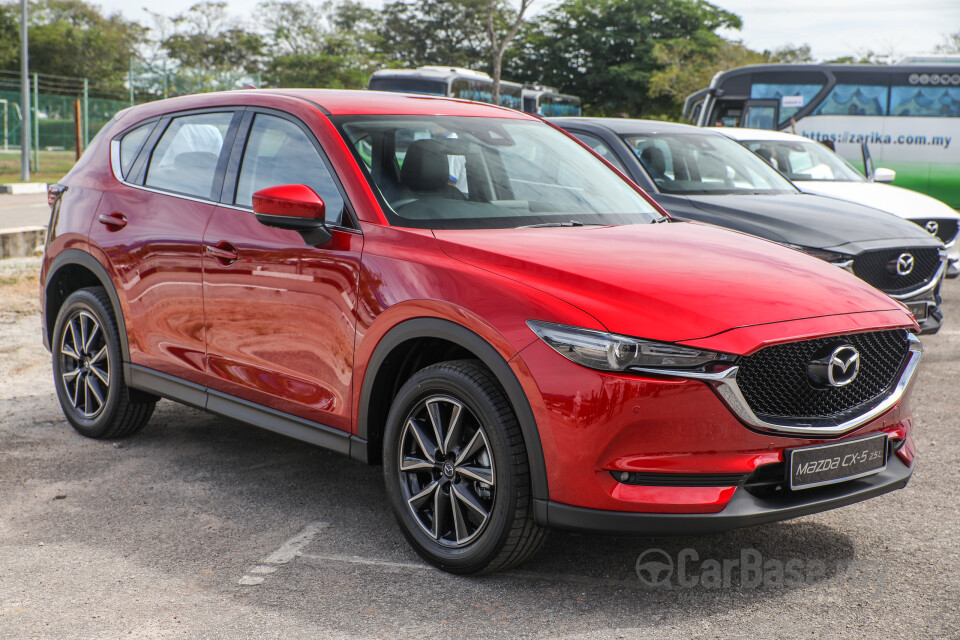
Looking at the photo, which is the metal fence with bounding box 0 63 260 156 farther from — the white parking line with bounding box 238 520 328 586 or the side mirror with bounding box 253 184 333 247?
the white parking line with bounding box 238 520 328 586

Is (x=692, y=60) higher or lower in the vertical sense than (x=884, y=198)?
higher

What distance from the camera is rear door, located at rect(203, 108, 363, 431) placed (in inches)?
155

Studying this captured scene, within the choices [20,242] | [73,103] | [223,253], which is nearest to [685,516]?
[223,253]

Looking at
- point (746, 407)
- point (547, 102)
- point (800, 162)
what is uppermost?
point (547, 102)

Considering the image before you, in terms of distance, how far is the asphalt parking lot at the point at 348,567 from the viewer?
322cm

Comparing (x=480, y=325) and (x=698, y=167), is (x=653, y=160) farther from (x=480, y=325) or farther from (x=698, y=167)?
(x=480, y=325)

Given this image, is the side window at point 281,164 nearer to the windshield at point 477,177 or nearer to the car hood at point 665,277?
the windshield at point 477,177

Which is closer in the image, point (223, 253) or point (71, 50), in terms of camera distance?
point (223, 253)

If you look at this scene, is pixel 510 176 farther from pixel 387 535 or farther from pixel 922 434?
pixel 922 434

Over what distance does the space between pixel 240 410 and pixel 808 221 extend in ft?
14.4

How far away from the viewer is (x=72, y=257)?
5320 millimetres

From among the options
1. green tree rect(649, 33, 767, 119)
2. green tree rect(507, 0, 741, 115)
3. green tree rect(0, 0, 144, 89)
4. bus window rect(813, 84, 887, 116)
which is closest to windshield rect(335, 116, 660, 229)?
bus window rect(813, 84, 887, 116)

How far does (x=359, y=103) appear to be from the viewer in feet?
14.7

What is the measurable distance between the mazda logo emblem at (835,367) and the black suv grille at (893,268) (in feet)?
12.0
